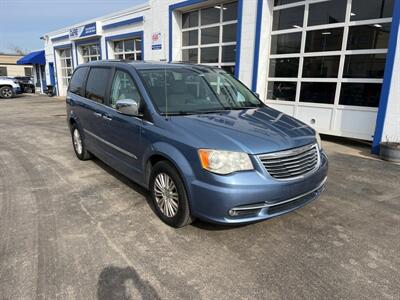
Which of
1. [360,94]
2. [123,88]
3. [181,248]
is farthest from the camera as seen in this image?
[360,94]

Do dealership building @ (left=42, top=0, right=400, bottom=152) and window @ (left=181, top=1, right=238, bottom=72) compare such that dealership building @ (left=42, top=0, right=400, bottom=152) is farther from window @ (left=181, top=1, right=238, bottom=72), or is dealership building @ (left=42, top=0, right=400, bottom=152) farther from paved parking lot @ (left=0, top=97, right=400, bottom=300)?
paved parking lot @ (left=0, top=97, right=400, bottom=300)

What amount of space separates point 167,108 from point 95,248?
5.59 feet

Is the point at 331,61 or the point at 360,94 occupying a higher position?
the point at 331,61

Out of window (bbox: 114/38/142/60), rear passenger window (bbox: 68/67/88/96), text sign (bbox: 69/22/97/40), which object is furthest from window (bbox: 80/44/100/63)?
rear passenger window (bbox: 68/67/88/96)

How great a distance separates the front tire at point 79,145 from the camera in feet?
19.3

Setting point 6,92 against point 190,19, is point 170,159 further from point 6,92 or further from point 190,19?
point 6,92

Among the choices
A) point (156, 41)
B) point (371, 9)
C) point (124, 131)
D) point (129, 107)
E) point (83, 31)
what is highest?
point (83, 31)

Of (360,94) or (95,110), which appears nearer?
(95,110)

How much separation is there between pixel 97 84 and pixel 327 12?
621cm

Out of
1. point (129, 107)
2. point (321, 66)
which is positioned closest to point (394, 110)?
point (321, 66)

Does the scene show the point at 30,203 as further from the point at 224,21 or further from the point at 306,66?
the point at 224,21

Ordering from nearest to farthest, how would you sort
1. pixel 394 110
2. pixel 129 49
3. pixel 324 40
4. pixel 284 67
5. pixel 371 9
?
pixel 394 110 < pixel 371 9 < pixel 324 40 < pixel 284 67 < pixel 129 49

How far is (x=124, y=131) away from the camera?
4039 mm

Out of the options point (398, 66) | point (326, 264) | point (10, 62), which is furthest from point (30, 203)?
point (10, 62)
